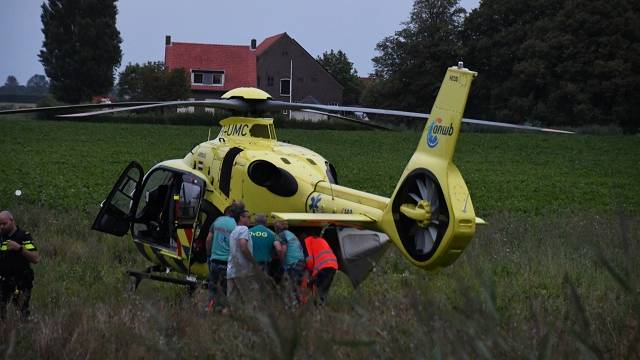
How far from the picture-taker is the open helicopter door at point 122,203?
1388cm

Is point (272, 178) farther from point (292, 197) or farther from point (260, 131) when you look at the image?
point (260, 131)

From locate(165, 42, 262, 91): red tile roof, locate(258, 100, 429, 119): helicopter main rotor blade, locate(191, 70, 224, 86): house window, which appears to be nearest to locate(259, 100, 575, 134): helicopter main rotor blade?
locate(258, 100, 429, 119): helicopter main rotor blade

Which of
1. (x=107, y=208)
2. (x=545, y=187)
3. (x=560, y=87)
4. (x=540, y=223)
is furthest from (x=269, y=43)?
(x=107, y=208)

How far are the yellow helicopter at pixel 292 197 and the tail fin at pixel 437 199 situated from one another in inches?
0.5

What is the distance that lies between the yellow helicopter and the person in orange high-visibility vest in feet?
1.09

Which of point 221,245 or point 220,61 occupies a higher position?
point 220,61

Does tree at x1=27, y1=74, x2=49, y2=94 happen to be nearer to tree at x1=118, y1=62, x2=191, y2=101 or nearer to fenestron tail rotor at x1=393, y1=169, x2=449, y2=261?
tree at x1=118, y1=62, x2=191, y2=101

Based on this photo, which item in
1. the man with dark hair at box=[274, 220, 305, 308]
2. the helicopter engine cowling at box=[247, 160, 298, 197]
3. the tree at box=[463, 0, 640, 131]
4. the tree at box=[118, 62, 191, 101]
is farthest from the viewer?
the tree at box=[118, 62, 191, 101]

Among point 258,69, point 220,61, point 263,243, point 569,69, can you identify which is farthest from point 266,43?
point 263,243

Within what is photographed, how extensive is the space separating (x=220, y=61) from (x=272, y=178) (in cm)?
7087

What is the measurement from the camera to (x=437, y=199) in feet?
31.5

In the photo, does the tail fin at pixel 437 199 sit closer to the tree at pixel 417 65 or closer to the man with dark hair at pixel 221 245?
the man with dark hair at pixel 221 245

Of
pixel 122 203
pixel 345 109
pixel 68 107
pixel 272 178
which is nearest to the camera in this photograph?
pixel 68 107

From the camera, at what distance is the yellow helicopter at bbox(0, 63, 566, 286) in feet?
31.7
